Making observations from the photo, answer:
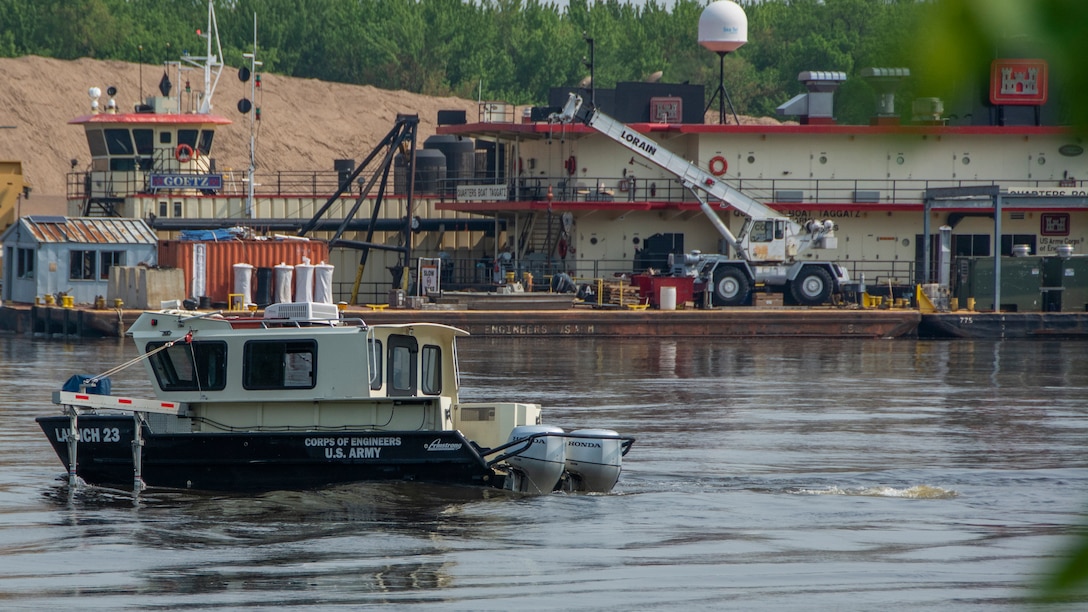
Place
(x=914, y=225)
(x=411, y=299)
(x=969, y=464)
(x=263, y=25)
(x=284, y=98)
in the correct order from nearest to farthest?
1. (x=969, y=464)
2. (x=411, y=299)
3. (x=914, y=225)
4. (x=284, y=98)
5. (x=263, y=25)

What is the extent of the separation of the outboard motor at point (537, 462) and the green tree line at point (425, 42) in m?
88.2

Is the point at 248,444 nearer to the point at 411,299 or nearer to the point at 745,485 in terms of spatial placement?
the point at 745,485

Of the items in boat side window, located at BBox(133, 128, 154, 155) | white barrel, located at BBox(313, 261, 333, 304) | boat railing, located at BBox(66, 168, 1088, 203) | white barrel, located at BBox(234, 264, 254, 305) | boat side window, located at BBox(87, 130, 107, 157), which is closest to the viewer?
white barrel, located at BBox(313, 261, 333, 304)

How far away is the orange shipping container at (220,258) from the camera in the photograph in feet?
140

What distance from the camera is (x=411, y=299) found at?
4262 centimetres

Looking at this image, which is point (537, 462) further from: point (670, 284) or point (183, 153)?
point (183, 153)

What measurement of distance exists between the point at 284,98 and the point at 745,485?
92.3 m

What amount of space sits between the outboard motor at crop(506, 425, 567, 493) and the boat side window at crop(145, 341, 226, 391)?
3.68 meters

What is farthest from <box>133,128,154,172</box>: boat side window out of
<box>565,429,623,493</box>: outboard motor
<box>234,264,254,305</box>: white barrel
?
<box>565,429,623,493</box>: outboard motor

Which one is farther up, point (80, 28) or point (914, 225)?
point (80, 28)

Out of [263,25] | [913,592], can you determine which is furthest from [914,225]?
[263,25]

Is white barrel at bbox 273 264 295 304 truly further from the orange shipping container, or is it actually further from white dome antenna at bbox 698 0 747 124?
white dome antenna at bbox 698 0 747 124

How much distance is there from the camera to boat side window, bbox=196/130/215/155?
185ft

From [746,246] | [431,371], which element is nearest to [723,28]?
[746,246]
